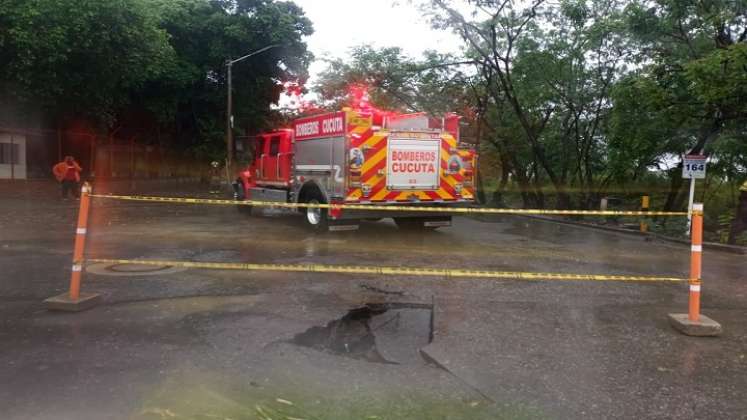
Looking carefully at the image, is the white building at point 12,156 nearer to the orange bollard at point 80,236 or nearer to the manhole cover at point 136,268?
the manhole cover at point 136,268

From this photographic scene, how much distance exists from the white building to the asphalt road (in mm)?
19793

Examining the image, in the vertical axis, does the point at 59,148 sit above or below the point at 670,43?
below

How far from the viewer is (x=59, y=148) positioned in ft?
95.6

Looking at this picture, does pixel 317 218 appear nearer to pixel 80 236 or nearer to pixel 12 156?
pixel 80 236

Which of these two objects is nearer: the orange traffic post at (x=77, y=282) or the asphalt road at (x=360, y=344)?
the asphalt road at (x=360, y=344)

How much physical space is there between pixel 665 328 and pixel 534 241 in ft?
21.9

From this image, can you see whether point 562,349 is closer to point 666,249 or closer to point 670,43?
point 666,249

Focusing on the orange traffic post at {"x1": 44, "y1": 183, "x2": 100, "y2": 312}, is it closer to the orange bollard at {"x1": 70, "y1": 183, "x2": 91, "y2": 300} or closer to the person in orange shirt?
the orange bollard at {"x1": 70, "y1": 183, "x2": 91, "y2": 300}

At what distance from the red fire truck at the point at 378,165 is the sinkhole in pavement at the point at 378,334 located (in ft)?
18.2

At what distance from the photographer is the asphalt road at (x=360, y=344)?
12.6ft

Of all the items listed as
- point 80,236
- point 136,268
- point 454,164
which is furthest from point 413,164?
point 80,236

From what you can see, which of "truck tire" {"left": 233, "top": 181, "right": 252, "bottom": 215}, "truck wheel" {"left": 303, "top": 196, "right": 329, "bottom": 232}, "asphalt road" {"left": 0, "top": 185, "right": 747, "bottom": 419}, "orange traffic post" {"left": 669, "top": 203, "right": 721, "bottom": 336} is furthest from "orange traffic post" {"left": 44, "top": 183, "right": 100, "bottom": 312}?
"truck tire" {"left": 233, "top": 181, "right": 252, "bottom": 215}

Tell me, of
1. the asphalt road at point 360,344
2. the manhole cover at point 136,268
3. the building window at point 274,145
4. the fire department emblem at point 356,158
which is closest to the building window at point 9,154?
the building window at point 274,145

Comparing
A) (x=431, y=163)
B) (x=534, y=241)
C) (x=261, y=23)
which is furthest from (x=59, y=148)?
(x=534, y=241)
